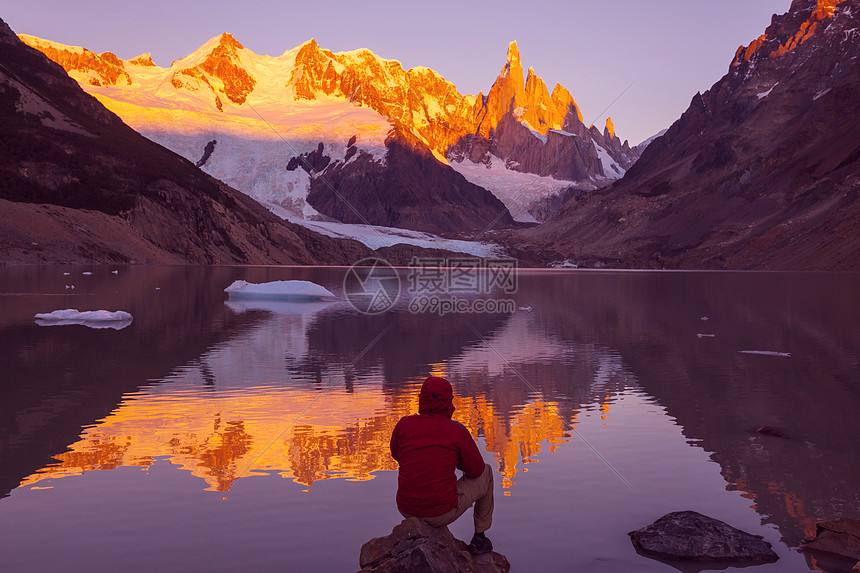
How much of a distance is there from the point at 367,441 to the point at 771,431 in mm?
7787

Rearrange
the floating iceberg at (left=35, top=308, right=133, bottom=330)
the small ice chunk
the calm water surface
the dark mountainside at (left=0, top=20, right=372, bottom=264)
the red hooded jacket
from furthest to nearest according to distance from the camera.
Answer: the dark mountainside at (left=0, top=20, right=372, bottom=264), the floating iceberg at (left=35, top=308, right=133, bottom=330), the small ice chunk, the calm water surface, the red hooded jacket

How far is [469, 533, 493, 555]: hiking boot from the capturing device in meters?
8.67

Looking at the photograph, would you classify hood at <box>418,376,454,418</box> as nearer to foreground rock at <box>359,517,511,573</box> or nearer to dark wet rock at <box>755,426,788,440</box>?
foreground rock at <box>359,517,511,573</box>

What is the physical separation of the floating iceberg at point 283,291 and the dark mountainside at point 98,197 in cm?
5911

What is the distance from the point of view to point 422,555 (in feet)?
24.2

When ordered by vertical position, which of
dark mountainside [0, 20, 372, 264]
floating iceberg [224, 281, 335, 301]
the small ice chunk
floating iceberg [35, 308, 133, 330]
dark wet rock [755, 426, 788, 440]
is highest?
dark mountainside [0, 20, 372, 264]

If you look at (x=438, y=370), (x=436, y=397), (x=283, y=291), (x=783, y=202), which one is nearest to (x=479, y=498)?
(x=436, y=397)

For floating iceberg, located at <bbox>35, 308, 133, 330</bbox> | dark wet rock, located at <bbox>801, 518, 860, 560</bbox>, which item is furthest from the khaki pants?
floating iceberg, located at <bbox>35, 308, 133, 330</bbox>

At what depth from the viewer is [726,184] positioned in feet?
609

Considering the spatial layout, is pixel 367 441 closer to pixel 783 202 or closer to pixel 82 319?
pixel 82 319

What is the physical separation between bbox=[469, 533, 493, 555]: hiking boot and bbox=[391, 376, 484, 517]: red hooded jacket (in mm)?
593

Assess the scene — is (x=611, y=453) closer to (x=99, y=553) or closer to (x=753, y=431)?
(x=753, y=431)

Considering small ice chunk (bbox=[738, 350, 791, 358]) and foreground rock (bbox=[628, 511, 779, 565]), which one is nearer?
foreground rock (bbox=[628, 511, 779, 565])

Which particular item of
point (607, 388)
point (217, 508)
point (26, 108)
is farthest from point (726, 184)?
point (217, 508)
